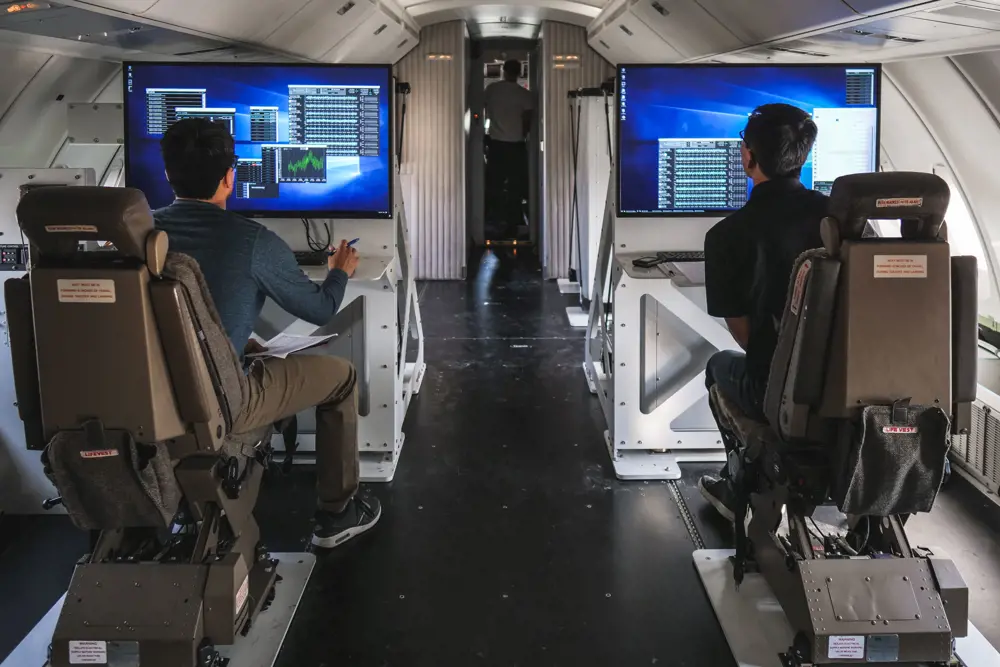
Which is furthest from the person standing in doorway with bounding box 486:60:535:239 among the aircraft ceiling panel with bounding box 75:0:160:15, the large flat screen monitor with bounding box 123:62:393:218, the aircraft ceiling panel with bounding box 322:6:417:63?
the aircraft ceiling panel with bounding box 75:0:160:15

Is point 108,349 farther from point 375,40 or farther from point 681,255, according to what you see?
point 375,40

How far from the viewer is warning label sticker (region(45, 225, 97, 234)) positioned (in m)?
2.10

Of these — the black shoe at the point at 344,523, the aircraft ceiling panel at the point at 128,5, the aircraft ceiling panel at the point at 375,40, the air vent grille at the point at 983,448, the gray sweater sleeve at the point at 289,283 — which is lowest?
the black shoe at the point at 344,523

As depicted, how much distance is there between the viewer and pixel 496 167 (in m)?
11.4

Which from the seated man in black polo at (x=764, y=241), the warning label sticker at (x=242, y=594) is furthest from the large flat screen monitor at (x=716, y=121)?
the warning label sticker at (x=242, y=594)

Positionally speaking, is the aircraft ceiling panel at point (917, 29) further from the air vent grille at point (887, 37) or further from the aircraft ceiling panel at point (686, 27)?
the aircraft ceiling panel at point (686, 27)

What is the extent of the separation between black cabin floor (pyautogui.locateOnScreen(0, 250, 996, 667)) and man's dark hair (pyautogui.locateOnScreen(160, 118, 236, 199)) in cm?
144

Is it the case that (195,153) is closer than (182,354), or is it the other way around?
(182,354)

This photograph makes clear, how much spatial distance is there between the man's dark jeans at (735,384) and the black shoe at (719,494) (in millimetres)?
A: 417

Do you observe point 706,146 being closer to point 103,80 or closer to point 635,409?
point 635,409

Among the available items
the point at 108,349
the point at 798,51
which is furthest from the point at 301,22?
the point at 108,349

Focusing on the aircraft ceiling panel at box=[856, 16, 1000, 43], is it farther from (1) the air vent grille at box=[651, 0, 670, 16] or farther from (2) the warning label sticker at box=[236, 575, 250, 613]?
(2) the warning label sticker at box=[236, 575, 250, 613]

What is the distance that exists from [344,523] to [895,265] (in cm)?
218

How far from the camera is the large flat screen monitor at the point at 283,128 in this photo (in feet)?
12.3
